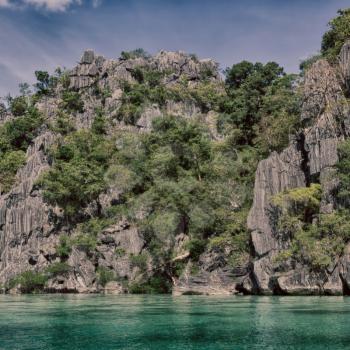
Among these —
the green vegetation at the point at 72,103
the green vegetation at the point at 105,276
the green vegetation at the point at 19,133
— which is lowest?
the green vegetation at the point at 105,276

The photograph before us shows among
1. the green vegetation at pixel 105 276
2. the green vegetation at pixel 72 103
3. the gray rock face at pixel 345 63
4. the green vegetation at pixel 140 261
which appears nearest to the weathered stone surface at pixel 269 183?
the gray rock face at pixel 345 63

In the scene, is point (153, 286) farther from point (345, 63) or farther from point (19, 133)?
point (19, 133)

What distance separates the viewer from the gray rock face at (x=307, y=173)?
32.6 m

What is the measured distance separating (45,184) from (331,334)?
42.3m

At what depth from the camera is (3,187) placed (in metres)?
57.9

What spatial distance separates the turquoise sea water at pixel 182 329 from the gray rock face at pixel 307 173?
387 inches

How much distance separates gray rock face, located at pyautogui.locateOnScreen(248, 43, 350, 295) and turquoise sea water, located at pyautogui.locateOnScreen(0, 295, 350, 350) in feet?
32.2

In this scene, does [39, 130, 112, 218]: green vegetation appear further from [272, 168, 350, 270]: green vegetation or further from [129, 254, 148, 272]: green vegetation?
[272, 168, 350, 270]: green vegetation

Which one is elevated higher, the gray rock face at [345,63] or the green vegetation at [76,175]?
the gray rock face at [345,63]

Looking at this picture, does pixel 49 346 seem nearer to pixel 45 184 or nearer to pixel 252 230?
pixel 252 230

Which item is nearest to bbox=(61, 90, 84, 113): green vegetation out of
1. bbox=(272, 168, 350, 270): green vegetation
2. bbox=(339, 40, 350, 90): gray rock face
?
bbox=(339, 40, 350, 90): gray rock face

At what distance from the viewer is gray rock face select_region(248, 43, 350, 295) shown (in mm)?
32562

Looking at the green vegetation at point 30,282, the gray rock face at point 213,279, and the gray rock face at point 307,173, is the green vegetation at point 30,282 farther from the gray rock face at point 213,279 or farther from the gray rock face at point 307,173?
the gray rock face at point 307,173

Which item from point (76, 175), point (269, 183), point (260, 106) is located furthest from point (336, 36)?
point (76, 175)
